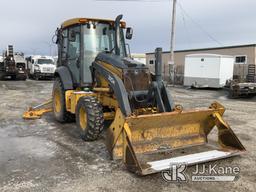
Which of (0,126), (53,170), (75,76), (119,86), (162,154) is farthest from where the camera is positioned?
(0,126)

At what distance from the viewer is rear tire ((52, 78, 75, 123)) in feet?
25.7

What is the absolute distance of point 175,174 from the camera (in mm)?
4617

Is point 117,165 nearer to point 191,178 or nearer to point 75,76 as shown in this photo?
point 191,178

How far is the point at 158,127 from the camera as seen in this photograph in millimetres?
5340

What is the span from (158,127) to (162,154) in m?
0.46

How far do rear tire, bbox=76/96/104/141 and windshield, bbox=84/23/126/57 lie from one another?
4.66ft

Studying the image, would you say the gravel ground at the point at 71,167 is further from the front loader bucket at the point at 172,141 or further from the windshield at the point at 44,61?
the windshield at the point at 44,61

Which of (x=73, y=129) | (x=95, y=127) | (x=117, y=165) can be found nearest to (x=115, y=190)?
(x=117, y=165)

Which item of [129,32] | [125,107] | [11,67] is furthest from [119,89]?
[11,67]

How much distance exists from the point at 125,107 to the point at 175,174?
1433 mm

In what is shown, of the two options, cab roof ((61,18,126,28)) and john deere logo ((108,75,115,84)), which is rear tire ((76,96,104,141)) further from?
cab roof ((61,18,126,28))

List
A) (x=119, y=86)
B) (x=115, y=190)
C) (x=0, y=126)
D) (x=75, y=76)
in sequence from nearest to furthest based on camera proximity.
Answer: (x=115, y=190)
(x=119, y=86)
(x=75, y=76)
(x=0, y=126)

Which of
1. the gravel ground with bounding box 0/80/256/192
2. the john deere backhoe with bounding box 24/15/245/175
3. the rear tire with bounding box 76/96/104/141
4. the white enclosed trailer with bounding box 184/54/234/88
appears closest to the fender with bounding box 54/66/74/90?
the john deere backhoe with bounding box 24/15/245/175

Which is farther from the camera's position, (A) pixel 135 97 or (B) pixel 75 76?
(B) pixel 75 76
